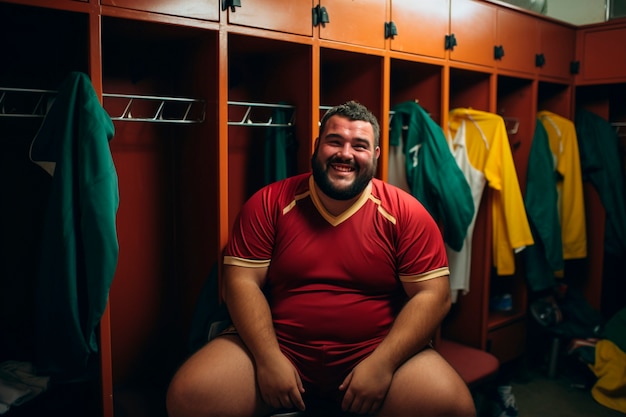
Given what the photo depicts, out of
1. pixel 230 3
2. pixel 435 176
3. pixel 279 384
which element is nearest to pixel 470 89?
pixel 435 176

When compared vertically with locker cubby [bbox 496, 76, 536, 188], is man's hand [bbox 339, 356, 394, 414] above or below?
below

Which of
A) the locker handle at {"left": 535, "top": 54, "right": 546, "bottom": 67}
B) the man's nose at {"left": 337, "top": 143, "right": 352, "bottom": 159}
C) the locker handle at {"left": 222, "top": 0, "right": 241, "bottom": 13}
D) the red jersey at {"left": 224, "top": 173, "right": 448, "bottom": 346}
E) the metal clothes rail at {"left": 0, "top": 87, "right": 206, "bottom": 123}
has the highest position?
the locker handle at {"left": 535, "top": 54, "right": 546, "bottom": 67}

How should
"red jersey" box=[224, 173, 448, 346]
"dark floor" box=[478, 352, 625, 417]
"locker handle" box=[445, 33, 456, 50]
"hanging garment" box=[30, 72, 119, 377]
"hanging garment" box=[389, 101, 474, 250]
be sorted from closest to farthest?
"hanging garment" box=[30, 72, 119, 377]
"red jersey" box=[224, 173, 448, 346]
"hanging garment" box=[389, 101, 474, 250]
"locker handle" box=[445, 33, 456, 50]
"dark floor" box=[478, 352, 625, 417]

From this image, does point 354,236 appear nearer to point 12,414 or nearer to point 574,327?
point 12,414

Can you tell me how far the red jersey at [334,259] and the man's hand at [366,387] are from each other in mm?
138

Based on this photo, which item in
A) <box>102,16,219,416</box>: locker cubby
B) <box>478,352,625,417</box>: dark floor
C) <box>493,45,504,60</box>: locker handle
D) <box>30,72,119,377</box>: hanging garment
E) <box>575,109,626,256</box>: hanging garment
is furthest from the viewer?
<box>575,109,626,256</box>: hanging garment

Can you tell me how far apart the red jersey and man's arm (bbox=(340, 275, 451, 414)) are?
2.2 inches

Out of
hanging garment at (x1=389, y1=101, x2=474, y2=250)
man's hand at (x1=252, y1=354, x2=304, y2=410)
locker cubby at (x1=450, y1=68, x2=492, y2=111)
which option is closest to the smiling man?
man's hand at (x1=252, y1=354, x2=304, y2=410)

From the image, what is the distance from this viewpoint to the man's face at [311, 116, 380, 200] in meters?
1.86

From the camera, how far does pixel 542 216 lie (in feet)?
10.0

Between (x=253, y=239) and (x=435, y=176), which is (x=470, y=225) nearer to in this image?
(x=435, y=176)

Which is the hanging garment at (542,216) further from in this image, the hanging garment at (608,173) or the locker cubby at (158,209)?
the locker cubby at (158,209)

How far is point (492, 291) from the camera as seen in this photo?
132 inches

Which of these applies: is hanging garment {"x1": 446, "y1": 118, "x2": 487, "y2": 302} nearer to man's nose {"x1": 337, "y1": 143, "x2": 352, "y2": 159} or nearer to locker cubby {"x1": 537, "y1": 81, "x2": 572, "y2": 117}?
locker cubby {"x1": 537, "y1": 81, "x2": 572, "y2": 117}
